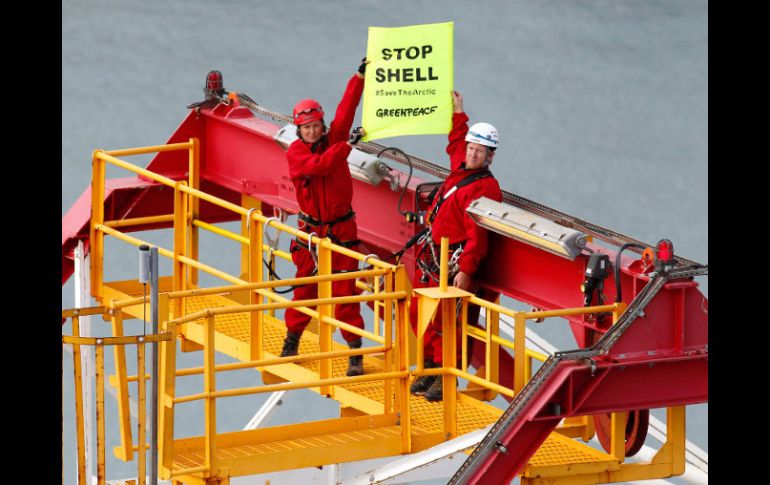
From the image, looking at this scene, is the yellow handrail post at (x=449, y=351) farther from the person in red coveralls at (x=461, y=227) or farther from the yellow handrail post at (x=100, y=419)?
the yellow handrail post at (x=100, y=419)

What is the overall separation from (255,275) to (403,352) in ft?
6.27

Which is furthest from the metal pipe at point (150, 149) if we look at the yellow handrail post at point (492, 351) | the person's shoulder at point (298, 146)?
the yellow handrail post at point (492, 351)

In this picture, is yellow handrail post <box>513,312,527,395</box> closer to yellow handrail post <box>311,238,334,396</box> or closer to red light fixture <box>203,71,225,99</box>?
yellow handrail post <box>311,238,334,396</box>

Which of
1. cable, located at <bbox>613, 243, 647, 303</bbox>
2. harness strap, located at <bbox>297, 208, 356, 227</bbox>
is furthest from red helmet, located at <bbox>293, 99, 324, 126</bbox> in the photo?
cable, located at <bbox>613, 243, 647, 303</bbox>

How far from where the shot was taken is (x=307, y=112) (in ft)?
47.2

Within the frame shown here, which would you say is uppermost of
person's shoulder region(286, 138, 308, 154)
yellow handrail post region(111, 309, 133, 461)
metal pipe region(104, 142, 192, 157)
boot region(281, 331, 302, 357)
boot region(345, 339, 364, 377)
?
metal pipe region(104, 142, 192, 157)

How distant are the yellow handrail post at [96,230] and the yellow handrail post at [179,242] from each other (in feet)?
3.21

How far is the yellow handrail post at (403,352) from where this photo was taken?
12711 mm

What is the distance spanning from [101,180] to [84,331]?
1404 millimetres

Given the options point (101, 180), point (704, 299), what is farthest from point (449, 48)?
point (101, 180)

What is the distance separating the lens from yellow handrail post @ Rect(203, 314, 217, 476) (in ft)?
39.1

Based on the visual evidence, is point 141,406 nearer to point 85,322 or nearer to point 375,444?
point 375,444

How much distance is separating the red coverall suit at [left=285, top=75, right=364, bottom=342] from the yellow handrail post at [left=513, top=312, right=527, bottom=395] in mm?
1849

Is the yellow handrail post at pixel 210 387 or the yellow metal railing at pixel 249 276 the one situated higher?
the yellow metal railing at pixel 249 276
